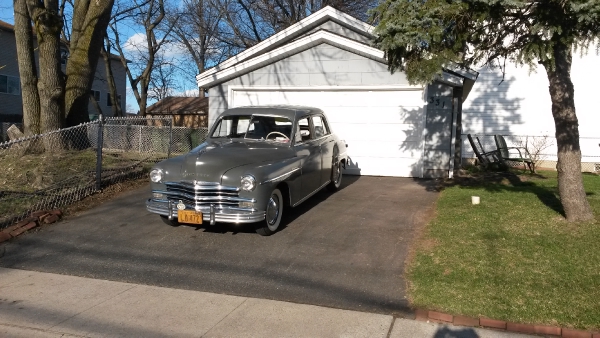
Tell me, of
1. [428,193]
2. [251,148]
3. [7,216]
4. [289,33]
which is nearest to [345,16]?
[289,33]

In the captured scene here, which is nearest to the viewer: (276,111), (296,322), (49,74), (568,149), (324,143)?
(296,322)

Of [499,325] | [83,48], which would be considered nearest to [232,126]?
[499,325]

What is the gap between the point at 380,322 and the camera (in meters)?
4.84

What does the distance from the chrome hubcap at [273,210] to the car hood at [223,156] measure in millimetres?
590

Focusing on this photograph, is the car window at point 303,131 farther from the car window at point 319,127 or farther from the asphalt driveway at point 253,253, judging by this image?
the asphalt driveway at point 253,253

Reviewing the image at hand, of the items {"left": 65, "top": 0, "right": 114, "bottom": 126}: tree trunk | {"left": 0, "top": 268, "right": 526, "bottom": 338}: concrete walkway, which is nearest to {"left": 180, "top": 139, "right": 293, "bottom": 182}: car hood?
{"left": 0, "top": 268, "right": 526, "bottom": 338}: concrete walkway

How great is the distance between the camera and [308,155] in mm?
8469

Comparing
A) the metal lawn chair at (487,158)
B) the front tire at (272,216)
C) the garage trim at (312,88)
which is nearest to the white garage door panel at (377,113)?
the garage trim at (312,88)

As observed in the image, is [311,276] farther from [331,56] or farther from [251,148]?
[331,56]

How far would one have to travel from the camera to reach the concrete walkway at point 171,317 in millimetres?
4641

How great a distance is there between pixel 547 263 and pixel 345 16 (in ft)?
33.0

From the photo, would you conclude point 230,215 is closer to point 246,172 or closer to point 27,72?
point 246,172

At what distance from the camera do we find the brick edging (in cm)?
454

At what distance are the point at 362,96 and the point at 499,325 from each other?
838 centimetres
